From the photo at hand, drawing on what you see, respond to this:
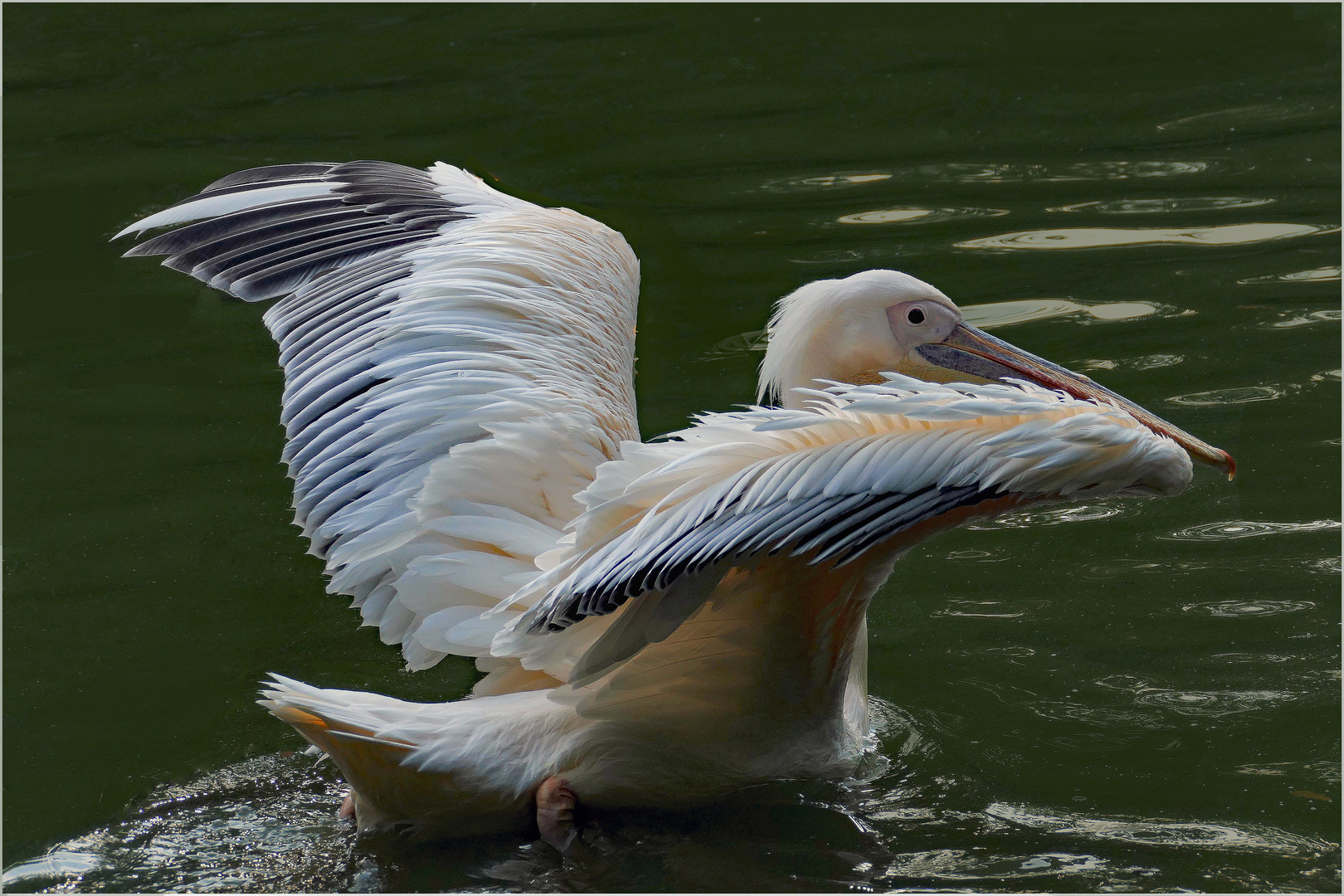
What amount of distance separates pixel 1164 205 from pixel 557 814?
4.72m

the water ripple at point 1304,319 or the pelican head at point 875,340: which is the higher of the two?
the pelican head at point 875,340

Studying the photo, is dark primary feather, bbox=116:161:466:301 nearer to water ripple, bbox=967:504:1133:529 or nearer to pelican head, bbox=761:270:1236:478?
pelican head, bbox=761:270:1236:478

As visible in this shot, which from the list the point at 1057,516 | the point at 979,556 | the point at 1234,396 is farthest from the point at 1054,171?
the point at 979,556

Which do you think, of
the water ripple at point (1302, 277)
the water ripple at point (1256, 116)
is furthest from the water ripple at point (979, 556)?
the water ripple at point (1256, 116)

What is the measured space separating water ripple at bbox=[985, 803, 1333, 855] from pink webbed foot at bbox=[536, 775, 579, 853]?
0.89 meters

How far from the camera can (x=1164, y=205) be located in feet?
21.9

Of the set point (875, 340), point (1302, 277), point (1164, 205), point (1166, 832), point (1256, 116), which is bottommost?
point (1166, 832)

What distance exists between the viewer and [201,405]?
18.0ft

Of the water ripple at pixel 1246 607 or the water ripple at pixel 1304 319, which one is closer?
the water ripple at pixel 1246 607

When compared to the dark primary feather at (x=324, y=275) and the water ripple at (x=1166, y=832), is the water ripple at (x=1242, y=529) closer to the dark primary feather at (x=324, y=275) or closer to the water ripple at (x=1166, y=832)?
the water ripple at (x=1166, y=832)

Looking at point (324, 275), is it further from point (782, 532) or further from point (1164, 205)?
point (1164, 205)

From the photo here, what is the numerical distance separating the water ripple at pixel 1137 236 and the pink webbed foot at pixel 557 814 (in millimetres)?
3955

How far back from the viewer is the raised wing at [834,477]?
254 centimetres

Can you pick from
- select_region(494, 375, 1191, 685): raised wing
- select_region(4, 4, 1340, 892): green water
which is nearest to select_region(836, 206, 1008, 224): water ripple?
select_region(4, 4, 1340, 892): green water
